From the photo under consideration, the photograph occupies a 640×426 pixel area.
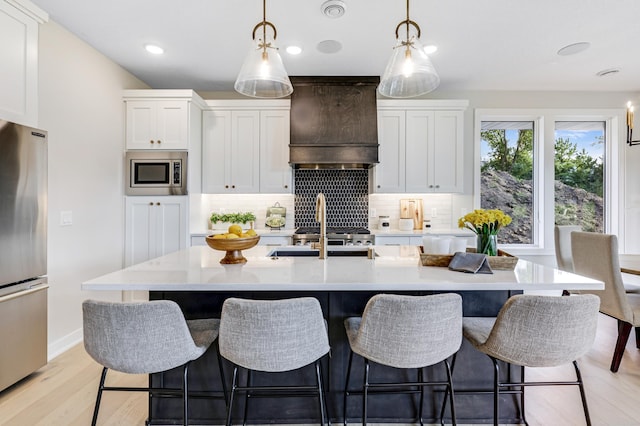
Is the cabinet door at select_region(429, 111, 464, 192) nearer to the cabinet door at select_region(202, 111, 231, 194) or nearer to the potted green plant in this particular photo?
the potted green plant

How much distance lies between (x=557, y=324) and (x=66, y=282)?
348 centimetres

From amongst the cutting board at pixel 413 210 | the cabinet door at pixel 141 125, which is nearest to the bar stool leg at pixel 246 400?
the cabinet door at pixel 141 125

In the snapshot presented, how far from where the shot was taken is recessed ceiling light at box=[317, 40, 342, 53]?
3.03 meters

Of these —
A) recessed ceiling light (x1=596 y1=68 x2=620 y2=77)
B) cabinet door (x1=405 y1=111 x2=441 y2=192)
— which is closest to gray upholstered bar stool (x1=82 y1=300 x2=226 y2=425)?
cabinet door (x1=405 y1=111 x2=441 y2=192)

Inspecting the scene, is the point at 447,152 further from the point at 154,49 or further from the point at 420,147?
the point at 154,49

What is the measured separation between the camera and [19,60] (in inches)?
86.8

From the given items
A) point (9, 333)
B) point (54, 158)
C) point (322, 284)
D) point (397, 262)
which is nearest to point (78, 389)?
point (9, 333)

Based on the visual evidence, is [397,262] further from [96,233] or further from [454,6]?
[96,233]

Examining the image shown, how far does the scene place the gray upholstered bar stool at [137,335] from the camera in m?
1.30

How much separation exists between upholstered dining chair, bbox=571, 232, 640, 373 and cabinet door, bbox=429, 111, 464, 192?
1.60 metres

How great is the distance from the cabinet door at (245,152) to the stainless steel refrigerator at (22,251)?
1893 mm

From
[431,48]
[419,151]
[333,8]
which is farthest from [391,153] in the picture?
[333,8]

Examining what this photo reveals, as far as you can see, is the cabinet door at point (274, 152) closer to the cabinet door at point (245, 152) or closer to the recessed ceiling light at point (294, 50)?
the cabinet door at point (245, 152)

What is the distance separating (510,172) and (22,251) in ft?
16.5
